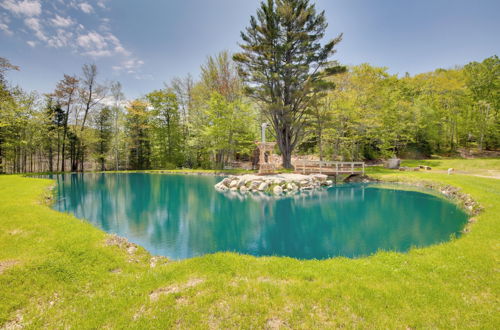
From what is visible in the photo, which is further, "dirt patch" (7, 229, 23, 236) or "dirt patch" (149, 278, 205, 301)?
"dirt patch" (7, 229, 23, 236)

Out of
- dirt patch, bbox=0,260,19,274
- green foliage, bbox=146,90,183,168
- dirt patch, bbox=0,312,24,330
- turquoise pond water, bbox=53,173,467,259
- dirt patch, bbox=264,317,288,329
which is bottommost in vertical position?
turquoise pond water, bbox=53,173,467,259

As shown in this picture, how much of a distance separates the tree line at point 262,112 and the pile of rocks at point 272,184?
325 inches

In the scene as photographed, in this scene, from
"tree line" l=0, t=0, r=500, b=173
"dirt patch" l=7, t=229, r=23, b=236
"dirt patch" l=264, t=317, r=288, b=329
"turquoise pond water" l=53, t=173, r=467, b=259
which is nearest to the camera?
"dirt patch" l=264, t=317, r=288, b=329

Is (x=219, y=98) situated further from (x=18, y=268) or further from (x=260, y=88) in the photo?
(x=18, y=268)

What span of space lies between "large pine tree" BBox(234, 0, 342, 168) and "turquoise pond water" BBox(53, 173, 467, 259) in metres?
12.4

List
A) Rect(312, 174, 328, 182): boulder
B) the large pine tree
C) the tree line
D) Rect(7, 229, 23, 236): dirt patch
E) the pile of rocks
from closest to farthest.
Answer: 1. Rect(7, 229, 23, 236): dirt patch
2. the pile of rocks
3. Rect(312, 174, 328, 182): boulder
4. the large pine tree
5. the tree line

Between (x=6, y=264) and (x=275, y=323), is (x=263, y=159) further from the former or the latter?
(x=275, y=323)

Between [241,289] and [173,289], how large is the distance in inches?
49.2

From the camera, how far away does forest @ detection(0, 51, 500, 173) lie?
27906 mm

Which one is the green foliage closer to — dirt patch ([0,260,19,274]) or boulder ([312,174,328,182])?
boulder ([312,174,328,182])

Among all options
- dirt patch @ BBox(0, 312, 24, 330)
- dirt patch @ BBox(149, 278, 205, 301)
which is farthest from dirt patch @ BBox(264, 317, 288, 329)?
dirt patch @ BBox(0, 312, 24, 330)

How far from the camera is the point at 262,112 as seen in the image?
1039 inches

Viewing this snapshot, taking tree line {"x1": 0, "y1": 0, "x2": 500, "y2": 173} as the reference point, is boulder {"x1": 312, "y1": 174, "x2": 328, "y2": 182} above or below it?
below

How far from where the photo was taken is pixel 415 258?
17.6 feet
